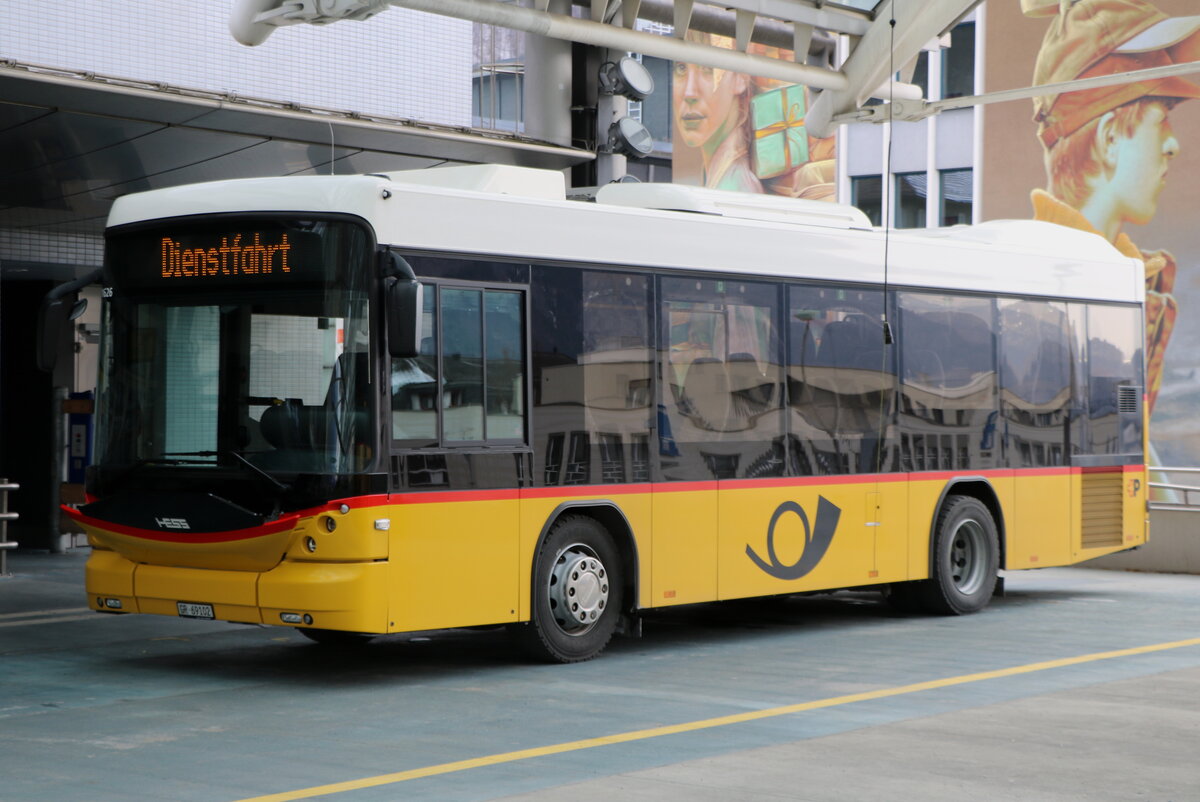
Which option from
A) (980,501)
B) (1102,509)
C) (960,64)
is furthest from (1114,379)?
(960,64)

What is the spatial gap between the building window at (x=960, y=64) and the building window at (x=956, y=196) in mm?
2150

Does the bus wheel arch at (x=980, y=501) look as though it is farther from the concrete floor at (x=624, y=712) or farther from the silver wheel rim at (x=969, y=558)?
the concrete floor at (x=624, y=712)

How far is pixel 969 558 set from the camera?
50.0 feet

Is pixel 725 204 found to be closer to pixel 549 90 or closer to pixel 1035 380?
pixel 1035 380

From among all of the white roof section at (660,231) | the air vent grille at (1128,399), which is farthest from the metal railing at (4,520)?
the air vent grille at (1128,399)

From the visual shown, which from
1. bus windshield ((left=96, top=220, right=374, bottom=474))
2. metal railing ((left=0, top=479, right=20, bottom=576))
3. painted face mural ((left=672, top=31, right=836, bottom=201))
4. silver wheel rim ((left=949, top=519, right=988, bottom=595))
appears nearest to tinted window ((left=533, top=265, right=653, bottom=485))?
bus windshield ((left=96, top=220, right=374, bottom=474))

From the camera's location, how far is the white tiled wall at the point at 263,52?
1597 cm

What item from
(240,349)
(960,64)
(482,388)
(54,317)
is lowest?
(482,388)

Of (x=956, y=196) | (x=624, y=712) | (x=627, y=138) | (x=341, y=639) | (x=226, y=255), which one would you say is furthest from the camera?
(x=956, y=196)

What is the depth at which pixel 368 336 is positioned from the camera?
1050 cm

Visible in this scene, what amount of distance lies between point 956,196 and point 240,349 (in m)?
40.6

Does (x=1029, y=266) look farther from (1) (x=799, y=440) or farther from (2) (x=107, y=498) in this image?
(2) (x=107, y=498)

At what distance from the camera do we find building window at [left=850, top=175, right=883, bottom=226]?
51.6m

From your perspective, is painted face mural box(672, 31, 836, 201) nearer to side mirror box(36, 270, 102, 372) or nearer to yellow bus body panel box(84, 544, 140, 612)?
side mirror box(36, 270, 102, 372)
